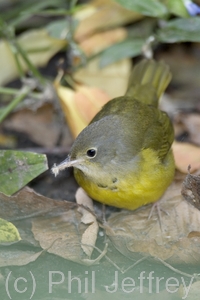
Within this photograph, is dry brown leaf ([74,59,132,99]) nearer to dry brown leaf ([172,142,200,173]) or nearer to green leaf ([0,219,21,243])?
dry brown leaf ([172,142,200,173])

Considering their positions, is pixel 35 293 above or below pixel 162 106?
above

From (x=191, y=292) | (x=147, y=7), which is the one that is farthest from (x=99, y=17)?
(x=191, y=292)

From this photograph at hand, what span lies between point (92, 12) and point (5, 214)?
263 cm

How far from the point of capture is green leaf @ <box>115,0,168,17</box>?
5.31 metres

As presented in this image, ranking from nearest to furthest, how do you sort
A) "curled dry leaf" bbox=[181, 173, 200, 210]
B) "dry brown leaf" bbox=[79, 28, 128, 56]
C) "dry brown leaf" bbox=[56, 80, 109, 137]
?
"curled dry leaf" bbox=[181, 173, 200, 210] → "dry brown leaf" bbox=[56, 80, 109, 137] → "dry brown leaf" bbox=[79, 28, 128, 56]

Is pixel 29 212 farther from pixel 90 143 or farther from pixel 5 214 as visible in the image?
pixel 90 143

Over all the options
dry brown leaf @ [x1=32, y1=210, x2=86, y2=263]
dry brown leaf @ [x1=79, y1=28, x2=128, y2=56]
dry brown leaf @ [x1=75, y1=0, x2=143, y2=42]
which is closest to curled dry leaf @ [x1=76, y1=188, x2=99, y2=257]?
dry brown leaf @ [x1=32, y1=210, x2=86, y2=263]

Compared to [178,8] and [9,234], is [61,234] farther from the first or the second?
[178,8]

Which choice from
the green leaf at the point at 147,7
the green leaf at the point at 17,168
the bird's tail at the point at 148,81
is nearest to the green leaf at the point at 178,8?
the green leaf at the point at 147,7

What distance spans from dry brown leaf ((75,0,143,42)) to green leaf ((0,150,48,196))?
208 cm

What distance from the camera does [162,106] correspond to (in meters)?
5.89

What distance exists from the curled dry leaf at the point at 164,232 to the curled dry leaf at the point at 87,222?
11 centimetres

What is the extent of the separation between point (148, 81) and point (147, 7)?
2.08 feet

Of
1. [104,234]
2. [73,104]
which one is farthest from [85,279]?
[73,104]
